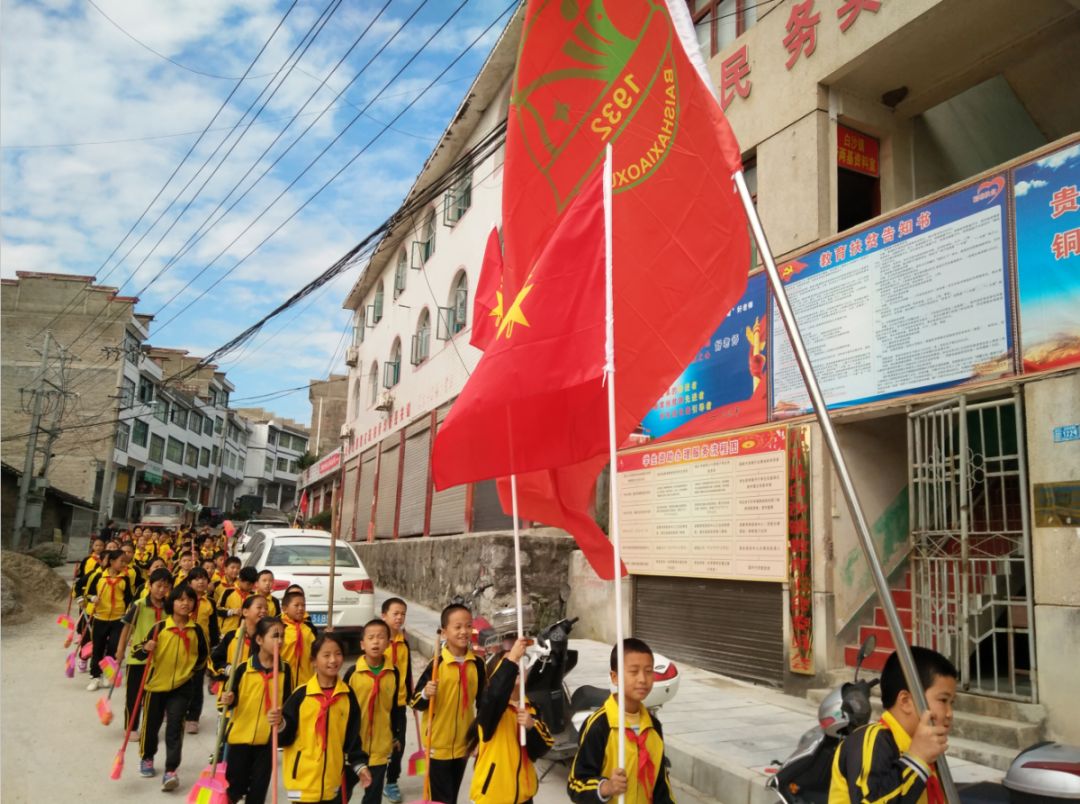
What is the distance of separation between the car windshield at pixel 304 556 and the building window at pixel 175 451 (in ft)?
147

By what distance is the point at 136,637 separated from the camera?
7262mm

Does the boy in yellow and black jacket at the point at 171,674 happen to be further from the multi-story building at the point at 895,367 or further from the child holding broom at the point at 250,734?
the multi-story building at the point at 895,367

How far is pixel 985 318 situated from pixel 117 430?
44.1 metres

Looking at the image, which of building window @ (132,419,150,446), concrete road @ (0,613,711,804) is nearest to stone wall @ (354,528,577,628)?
concrete road @ (0,613,711,804)

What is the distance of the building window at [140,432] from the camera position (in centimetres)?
4556

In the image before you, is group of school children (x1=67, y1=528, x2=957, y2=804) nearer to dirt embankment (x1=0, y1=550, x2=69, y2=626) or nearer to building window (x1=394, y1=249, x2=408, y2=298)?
dirt embankment (x1=0, y1=550, x2=69, y2=626)

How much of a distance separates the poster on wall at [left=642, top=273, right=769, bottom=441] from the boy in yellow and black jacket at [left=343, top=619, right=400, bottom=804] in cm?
456

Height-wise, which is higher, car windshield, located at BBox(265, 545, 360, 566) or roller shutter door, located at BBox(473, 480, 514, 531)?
roller shutter door, located at BBox(473, 480, 514, 531)

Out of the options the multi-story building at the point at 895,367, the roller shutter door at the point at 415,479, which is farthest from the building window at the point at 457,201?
the multi-story building at the point at 895,367

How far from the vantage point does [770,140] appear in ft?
30.7

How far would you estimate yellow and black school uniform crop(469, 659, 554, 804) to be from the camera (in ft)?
12.5

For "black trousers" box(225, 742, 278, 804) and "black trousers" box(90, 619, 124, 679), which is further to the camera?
"black trousers" box(90, 619, 124, 679)

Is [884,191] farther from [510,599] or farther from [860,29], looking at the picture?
[510,599]

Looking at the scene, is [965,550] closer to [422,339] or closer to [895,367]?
[895,367]
